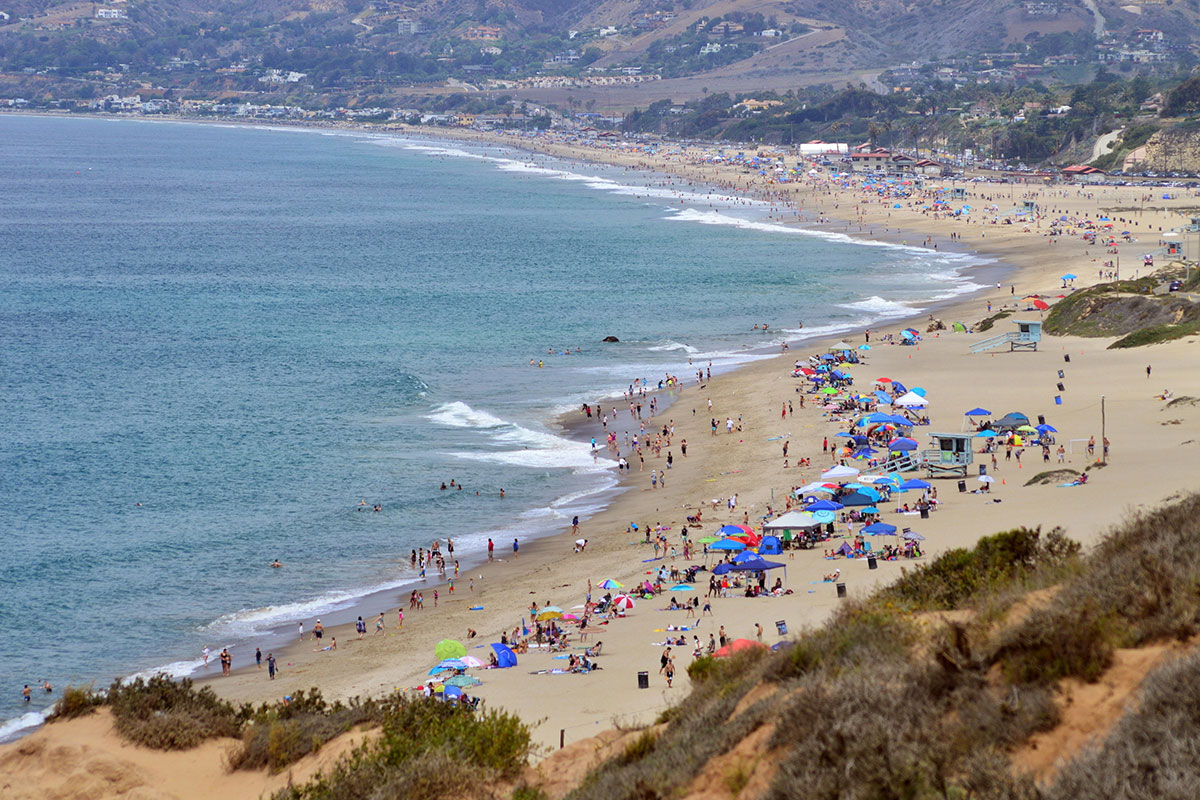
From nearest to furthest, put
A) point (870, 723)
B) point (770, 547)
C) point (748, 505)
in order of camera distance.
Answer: point (870, 723) < point (770, 547) < point (748, 505)

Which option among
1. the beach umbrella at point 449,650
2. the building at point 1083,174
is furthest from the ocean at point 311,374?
the building at point 1083,174

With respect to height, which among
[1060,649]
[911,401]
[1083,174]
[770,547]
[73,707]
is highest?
[1083,174]

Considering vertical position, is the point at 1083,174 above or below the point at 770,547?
above

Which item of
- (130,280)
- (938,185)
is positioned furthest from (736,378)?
(938,185)

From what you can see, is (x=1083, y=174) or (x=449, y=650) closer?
(x=449, y=650)

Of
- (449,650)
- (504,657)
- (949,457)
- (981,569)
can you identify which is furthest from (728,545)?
(981,569)

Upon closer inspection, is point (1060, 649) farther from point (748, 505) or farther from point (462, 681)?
point (748, 505)

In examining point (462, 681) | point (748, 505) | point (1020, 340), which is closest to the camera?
point (462, 681)
